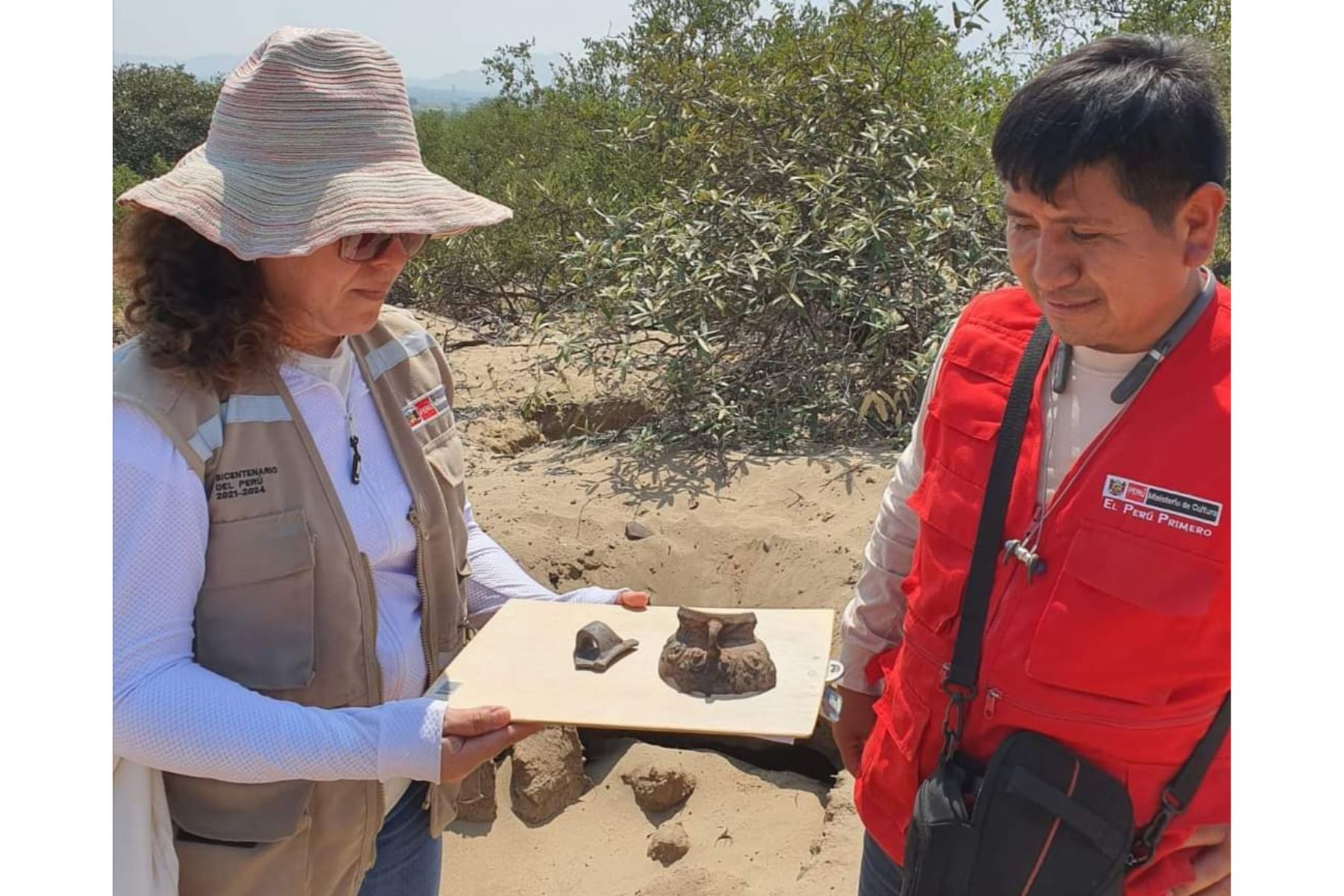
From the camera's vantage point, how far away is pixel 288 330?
6.04ft

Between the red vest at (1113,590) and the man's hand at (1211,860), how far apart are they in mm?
13

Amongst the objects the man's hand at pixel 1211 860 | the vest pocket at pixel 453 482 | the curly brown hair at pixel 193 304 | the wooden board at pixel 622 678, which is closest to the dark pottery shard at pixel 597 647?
→ the wooden board at pixel 622 678

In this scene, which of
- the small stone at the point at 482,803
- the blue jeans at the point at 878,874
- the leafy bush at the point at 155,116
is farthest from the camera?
the leafy bush at the point at 155,116

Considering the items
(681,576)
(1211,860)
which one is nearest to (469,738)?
Result: (1211,860)

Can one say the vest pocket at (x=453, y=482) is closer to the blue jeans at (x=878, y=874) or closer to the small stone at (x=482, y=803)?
the blue jeans at (x=878, y=874)

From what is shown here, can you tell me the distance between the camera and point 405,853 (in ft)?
6.86

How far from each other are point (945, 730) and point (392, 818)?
988mm

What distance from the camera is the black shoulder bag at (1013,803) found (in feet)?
5.23

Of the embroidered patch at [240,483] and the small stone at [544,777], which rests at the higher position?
the embroidered patch at [240,483]

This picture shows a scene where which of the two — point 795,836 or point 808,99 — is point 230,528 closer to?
point 795,836

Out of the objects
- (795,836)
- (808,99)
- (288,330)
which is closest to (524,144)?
(808,99)

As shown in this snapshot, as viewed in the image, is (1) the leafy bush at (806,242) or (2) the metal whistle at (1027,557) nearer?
(2) the metal whistle at (1027,557)

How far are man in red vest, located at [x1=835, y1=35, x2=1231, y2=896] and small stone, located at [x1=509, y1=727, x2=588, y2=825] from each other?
2.69m

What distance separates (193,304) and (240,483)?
286 mm
